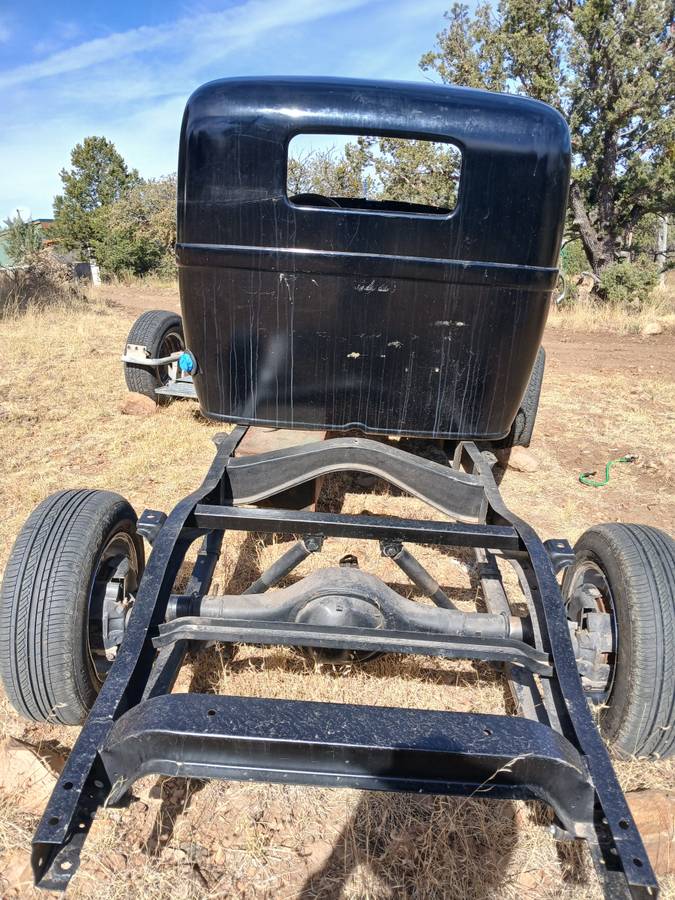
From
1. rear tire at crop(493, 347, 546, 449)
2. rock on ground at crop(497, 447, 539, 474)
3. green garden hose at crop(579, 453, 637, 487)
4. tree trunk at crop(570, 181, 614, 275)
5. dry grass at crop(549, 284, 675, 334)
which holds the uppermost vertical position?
tree trunk at crop(570, 181, 614, 275)

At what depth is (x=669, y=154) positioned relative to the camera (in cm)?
1449

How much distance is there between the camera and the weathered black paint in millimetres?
2383

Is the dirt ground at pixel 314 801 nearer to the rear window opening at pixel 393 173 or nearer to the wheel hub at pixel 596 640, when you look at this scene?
the wheel hub at pixel 596 640

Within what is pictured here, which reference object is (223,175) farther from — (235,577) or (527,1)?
(527,1)

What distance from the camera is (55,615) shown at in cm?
209

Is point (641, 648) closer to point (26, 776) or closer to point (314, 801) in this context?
point (314, 801)

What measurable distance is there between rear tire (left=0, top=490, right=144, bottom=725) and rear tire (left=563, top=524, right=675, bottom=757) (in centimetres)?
184

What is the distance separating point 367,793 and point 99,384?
6087mm

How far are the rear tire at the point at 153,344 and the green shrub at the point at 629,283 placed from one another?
1195 cm

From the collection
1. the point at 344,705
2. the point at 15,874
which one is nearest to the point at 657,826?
the point at 344,705

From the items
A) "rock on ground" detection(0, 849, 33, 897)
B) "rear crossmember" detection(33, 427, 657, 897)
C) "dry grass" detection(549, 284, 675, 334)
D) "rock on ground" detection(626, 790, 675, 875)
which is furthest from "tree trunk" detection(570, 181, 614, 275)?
"rock on ground" detection(0, 849, 33, 897)

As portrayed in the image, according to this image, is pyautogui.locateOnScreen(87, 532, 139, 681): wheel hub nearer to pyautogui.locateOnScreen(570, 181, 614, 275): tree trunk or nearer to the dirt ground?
the dirt ground

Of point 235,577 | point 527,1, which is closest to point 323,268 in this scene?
point 235,577

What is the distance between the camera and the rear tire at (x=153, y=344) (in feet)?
18.5
